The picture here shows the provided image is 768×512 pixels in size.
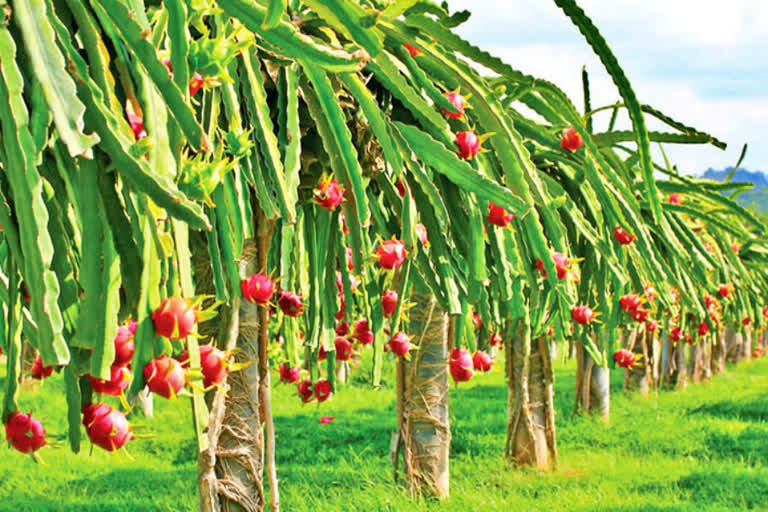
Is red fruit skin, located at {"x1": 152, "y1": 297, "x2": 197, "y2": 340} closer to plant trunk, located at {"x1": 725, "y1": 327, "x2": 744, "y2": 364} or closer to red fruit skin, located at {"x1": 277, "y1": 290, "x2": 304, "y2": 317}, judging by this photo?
red fruit skin, located at {"x1": 277, "y1": 290, "x2": 304, "y2": 317}

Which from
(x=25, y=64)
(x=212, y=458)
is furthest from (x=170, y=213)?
(x=212, y=458)

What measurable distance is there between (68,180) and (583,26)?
1.12 m

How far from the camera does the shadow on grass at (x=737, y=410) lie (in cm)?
845

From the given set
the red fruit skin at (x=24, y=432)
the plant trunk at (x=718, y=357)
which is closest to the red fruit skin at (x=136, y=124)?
the red fruit skin at (x=24, y=432)

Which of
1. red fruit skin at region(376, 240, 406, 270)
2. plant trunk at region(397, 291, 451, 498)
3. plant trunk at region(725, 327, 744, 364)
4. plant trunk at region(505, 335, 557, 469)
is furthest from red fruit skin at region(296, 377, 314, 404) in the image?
plant trunk at region(725, 327, 744, 364)

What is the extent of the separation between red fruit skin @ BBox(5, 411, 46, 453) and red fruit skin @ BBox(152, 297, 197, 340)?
0.89ft

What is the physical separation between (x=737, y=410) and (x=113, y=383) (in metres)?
8.74

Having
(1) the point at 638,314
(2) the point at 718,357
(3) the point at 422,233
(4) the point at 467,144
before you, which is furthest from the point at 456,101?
(2) the point at 718,357

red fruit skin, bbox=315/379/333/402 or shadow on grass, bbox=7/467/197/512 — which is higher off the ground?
red fruit skin, bbox=315/379/333/402

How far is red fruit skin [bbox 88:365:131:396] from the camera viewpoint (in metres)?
1.06

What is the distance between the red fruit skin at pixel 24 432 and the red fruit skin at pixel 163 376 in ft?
0.79

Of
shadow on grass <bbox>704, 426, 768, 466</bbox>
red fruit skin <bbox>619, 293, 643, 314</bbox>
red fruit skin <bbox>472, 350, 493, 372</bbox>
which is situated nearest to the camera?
red fruit skin <bbox>472, 350, 493, 372</bbox>

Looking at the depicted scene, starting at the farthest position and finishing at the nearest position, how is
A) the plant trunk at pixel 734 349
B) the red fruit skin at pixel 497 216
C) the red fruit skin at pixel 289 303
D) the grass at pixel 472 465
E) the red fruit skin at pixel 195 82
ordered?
1. the plant trunk at pixel 734 349
2. the grass at pixel 472 465
3. the red fruit skin at pixel 289 303
4. the red fruit skin at pixel 497 216
5. the red fruit skin at pixel 195 82

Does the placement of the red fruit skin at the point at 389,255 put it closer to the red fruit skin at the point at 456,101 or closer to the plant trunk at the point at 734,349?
the red fruit skin at the point at 456,101
